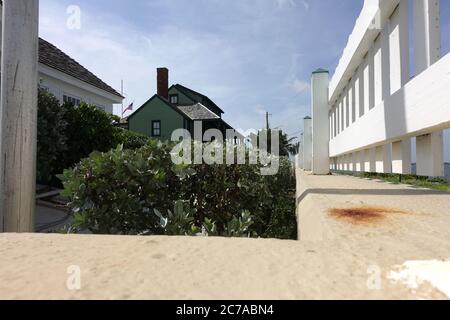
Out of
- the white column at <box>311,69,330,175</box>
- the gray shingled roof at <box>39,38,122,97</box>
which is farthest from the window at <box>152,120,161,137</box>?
the white column at <box>311,69,330,175</box>

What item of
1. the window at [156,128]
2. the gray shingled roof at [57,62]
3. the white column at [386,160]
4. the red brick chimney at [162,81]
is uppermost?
the red brick chimney at [162,81]

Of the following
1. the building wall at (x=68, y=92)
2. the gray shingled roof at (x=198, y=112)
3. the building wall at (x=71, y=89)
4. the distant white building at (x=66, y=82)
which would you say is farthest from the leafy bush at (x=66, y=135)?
the gray shingled roof at (x=198, y=112)

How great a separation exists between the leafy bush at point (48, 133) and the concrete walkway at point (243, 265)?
7.84m

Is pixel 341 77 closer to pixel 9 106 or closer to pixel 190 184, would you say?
pixel 190 184

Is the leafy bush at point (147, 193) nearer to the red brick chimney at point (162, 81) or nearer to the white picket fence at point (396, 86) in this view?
the white picket fence at point (396, 86)

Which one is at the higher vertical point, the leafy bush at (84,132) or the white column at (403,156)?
the leafy bush at (84,132)

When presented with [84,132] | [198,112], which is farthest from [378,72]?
[198,112]

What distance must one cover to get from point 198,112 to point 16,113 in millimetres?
32711

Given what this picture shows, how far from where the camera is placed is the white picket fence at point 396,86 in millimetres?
1987

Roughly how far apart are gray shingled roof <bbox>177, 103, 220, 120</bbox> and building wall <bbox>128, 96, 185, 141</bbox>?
246cm

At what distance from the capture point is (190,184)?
9.51ft

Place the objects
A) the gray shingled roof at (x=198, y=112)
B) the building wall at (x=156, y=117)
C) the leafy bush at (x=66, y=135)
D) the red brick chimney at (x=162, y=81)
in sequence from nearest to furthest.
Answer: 1. the leafy bush at (x=66, y=135)
2. the building wall at (x=156, y=117)
3. the red brick chimney at (x=162, y=81)
4. the gray shingled roof at (x=198, y=112)

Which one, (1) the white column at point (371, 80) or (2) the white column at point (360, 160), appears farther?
(2) the white column at point (360, 160)
